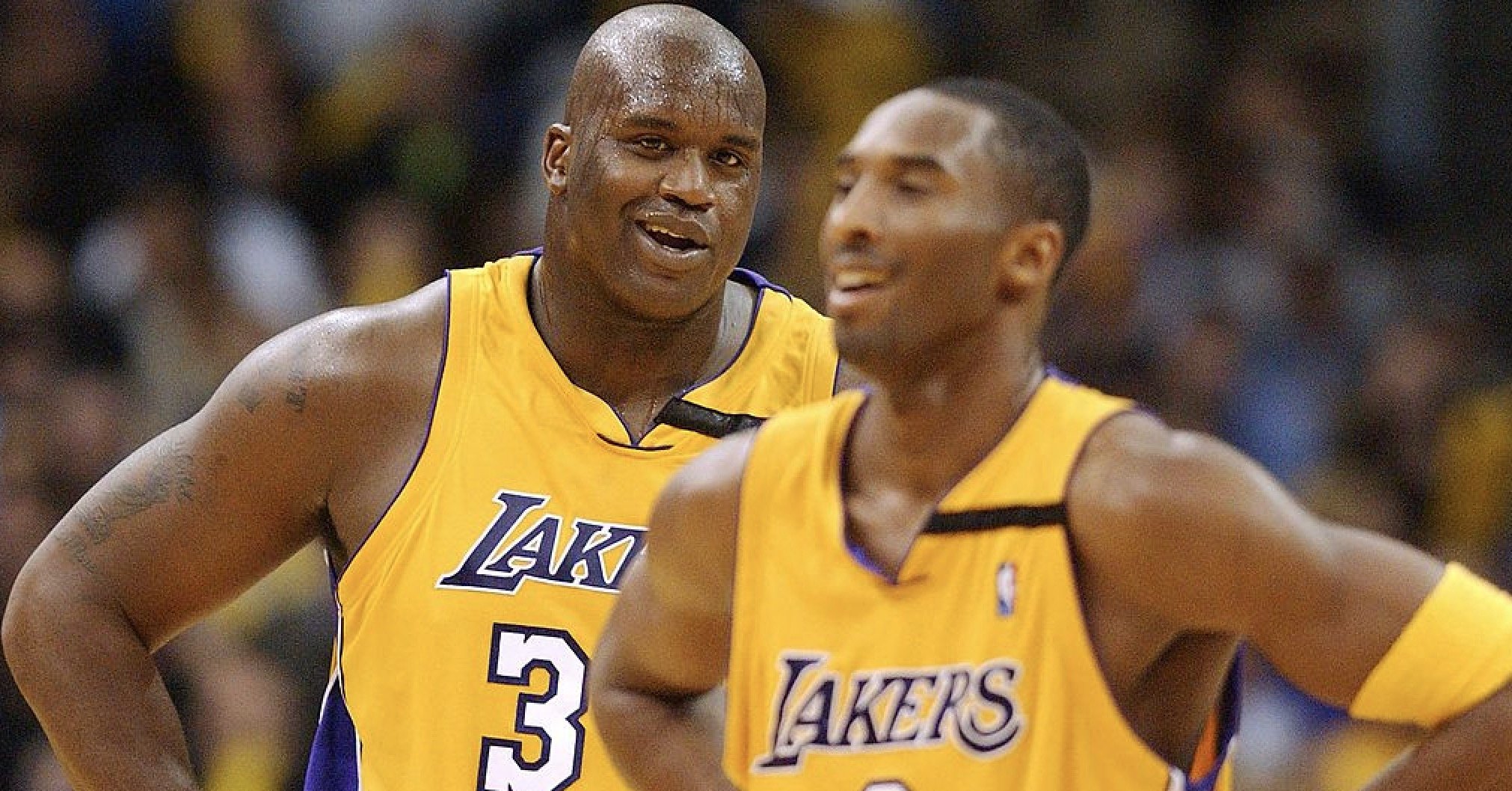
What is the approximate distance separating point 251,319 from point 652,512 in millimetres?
5777

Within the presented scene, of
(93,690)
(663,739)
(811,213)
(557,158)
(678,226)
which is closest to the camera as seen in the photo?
(663,739)

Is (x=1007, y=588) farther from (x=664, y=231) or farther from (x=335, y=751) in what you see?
(x=335, y=751)

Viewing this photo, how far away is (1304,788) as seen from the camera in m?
8.19

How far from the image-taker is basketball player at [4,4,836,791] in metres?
4.22

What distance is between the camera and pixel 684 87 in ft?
14.3

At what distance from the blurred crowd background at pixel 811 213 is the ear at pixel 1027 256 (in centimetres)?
467

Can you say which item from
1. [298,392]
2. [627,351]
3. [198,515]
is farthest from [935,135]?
[198,515]

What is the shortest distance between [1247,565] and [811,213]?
733 centimetres

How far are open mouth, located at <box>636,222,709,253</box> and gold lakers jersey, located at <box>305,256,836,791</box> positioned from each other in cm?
30

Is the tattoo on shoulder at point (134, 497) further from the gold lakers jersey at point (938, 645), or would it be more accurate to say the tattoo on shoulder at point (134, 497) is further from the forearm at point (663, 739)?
the gold lakers jersey at point (938, 645)

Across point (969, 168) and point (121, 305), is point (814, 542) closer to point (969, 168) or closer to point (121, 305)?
point (969, 168)

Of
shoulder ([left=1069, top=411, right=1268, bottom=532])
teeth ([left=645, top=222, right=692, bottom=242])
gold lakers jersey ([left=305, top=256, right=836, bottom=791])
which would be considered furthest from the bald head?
shoulder ([left=1069, top=411, right=1268, bottom=532])

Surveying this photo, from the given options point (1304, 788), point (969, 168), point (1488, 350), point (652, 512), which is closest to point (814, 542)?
point (652, 512)

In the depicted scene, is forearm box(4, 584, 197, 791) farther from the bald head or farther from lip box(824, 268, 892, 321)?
lip box(824, 268, 892, 321)
